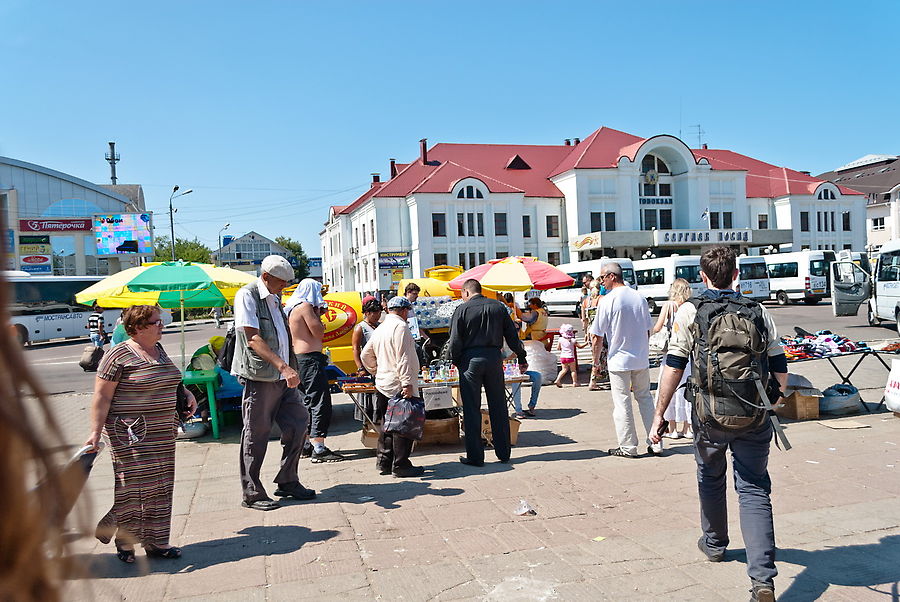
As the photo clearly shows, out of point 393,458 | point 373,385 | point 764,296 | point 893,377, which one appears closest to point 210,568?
point 393,458

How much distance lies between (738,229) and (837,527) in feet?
161

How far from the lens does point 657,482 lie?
6.15 metres

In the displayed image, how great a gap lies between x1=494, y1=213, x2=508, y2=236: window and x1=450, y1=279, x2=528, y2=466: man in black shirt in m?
40.8

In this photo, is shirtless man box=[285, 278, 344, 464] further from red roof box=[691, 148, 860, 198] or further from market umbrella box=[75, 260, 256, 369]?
red roof box=[691, 148, 860, 198]

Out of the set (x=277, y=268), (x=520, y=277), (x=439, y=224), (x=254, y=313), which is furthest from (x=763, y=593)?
(x=439, y=224)

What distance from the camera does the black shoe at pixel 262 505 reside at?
5.68m

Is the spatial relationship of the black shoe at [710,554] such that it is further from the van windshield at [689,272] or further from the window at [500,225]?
the window at [500,225]

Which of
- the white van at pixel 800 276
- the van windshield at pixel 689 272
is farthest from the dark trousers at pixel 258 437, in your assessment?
the white van at pixel 800 276

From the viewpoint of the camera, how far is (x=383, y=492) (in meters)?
6.14

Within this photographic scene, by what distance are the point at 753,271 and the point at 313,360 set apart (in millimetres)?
32508

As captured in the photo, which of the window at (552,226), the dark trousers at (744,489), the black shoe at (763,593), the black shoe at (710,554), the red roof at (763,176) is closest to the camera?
the black shoe at (763,593)

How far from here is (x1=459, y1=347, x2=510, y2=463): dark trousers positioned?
274 inches

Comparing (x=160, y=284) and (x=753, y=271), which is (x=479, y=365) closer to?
(x=160, y=284)

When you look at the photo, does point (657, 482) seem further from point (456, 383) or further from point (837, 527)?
point (456, 383)
